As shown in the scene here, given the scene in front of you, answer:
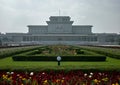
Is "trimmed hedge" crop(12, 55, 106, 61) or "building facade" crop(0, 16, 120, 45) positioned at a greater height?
"building facade" crop(0, 16, 120, 45)

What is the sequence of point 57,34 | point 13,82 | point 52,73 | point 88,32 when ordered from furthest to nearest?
1. point 88,32
2. point 57,34
3. point 52,73
4. point 13,82

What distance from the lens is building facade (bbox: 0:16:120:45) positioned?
214 ft

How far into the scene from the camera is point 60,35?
2564 inches

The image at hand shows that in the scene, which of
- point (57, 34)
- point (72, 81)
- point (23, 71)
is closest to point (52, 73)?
point (23, 71)

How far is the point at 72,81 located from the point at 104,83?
0.71m

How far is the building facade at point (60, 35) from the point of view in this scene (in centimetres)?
6538

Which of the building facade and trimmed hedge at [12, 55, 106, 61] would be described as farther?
the building facade

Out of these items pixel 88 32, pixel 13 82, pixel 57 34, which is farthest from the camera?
pixel 88 32

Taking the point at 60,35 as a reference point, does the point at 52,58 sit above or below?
below

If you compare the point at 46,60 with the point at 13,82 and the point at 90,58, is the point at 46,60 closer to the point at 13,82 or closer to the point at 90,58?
the point at 90,58

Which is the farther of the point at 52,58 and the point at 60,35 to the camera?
the point at 60,35

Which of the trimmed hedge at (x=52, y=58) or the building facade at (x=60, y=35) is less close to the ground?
the building facade at (x=60, y=35)

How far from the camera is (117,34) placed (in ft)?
239

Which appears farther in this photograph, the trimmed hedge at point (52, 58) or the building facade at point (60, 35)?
the building facade at point (60, 35)
